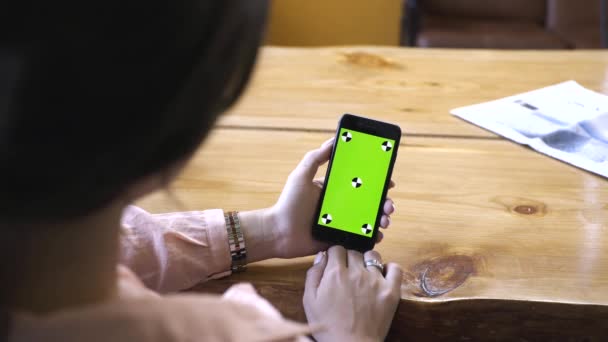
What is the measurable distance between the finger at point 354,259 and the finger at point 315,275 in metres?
0.03

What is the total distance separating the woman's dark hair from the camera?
1.05 feet

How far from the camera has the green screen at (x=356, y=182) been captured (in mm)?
821

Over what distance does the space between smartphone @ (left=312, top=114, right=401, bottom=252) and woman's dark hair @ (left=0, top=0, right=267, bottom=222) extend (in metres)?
0.45

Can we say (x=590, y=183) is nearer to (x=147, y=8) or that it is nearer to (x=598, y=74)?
(x=598, y=74)

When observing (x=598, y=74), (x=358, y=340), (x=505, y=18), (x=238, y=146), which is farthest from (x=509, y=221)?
(x=505, y=18)

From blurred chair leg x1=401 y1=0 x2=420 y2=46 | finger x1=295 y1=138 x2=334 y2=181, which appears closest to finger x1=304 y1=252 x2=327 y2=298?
finger x1=295 y1=138 x2=334 y2=181

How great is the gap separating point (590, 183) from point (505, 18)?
5.65ft

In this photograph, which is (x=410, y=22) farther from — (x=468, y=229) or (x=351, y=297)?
(x=351, y=297)

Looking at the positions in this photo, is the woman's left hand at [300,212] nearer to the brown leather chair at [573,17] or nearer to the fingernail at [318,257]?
the fingernail at [318,257]

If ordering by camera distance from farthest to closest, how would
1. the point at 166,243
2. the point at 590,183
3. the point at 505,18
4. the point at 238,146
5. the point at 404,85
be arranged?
the point at 505,18
the point at 404,85
the point at 238,146
the point at 590,183
the point at 166,243

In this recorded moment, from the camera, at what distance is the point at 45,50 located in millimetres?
318

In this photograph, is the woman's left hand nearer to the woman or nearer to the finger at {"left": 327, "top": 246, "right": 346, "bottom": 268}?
the finger at {"left": 327, "top": 246, "right": 346, "bottom": 268}

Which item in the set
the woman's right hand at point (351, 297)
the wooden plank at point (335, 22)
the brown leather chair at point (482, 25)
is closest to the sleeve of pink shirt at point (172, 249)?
the woman's right hand at point (351, 297)

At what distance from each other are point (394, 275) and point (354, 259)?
0.05 meters
